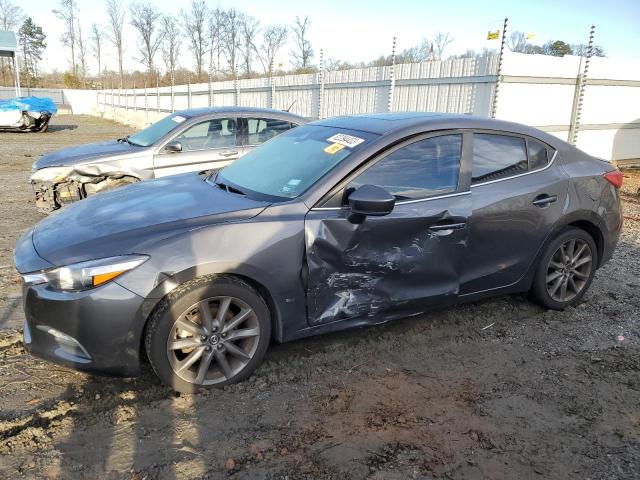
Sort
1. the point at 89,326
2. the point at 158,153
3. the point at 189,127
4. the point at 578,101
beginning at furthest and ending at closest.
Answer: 1. the point at 578,101
2. the point at 189,127
3. the point at 158,153
4. the point at 89,326

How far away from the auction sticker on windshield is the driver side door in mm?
3522

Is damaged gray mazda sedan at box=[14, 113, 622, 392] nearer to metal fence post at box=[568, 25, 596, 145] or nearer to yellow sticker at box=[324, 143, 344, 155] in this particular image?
yellow sticker at box=[324, 143, 344, 155]

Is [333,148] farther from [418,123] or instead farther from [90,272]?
[90,272]

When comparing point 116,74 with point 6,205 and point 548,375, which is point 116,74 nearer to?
point 6,205

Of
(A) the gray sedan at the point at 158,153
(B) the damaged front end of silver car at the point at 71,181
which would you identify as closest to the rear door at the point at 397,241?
(A) the gray sedan at the point at 158,153

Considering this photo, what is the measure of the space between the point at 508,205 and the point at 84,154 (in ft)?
18.0

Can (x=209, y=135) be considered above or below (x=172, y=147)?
above

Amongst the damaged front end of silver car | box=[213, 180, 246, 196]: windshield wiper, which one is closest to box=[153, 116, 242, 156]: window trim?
the damaged front end of silver car

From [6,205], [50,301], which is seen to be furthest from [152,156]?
[50,301]

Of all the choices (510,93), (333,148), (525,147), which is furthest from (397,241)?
(510,93)

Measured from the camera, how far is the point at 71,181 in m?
6.47

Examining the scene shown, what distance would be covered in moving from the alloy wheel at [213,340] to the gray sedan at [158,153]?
153 inches

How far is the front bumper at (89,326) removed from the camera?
2.71m

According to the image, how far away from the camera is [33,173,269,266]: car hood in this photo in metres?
2.83
